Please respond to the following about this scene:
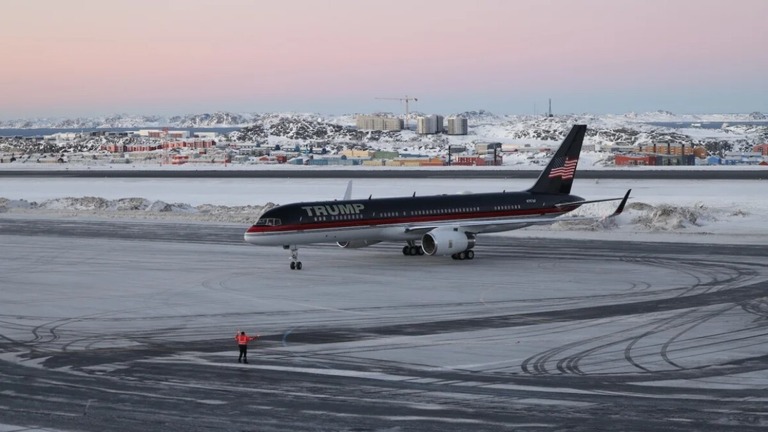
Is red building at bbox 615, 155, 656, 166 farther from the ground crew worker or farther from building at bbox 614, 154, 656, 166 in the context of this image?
the ground crew worker

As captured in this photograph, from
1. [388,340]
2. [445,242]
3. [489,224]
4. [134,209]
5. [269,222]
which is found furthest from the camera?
[134,209]

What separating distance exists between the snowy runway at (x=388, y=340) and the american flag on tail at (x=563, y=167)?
542 centimetres

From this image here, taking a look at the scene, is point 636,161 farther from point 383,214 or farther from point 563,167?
point 383,214

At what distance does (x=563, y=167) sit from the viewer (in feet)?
201

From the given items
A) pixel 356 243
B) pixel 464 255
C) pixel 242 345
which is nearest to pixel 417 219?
pixel 464 255

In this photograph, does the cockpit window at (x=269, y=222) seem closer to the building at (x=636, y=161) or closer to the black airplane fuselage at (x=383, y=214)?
the black airplane fuselage at (x=383, y=214)

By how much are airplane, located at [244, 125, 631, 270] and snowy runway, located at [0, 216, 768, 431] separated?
1.53 m

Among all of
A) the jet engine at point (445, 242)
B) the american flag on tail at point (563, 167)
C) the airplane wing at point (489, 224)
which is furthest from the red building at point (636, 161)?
the jet engine at point (445, 242)

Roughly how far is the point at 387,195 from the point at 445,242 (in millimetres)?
41735

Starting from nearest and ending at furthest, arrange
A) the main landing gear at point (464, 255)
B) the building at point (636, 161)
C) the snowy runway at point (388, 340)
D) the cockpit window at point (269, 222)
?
1. the snowy runway at point (388, 340)
2. the cockpit window at point (269, 222)
3. the main landing gear at point (464, 255)
4. the building at point (636, 161)

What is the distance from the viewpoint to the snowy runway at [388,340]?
2362cm

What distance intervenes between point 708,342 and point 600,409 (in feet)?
32.7

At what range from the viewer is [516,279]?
4694 centimetres

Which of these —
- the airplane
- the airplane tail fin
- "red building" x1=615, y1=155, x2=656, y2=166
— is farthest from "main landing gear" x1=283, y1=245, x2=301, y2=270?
"red building" x1=615, y1=155, x2=656, y2=166
